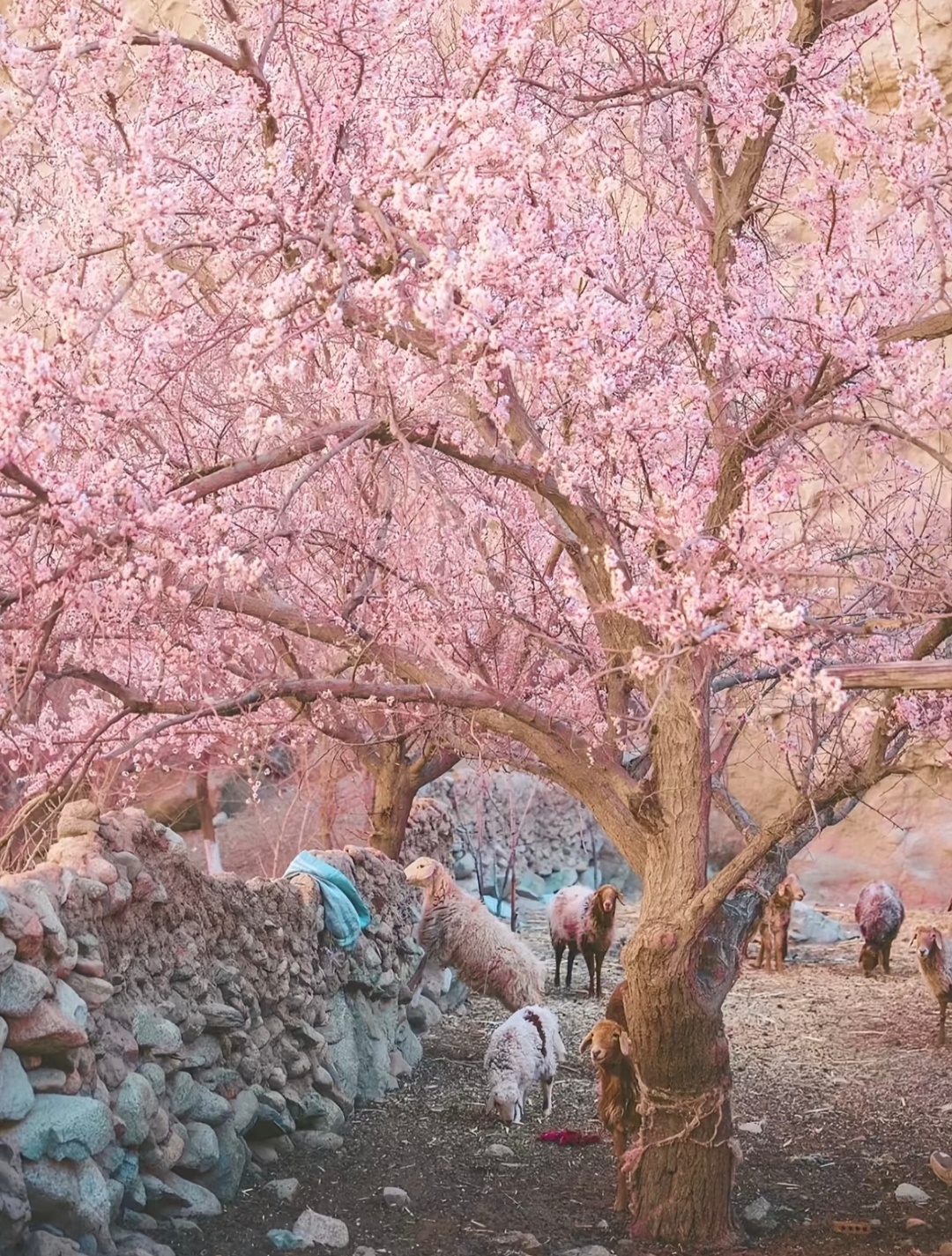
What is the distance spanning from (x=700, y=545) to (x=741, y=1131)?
388 centimetres

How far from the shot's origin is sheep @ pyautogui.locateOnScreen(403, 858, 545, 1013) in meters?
9.30

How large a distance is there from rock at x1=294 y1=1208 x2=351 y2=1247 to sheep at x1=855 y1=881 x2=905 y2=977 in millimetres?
7730

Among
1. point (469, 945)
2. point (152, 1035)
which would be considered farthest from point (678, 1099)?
point (469, 945)

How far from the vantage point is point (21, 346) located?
4320 mm

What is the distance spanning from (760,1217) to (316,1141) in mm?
2146

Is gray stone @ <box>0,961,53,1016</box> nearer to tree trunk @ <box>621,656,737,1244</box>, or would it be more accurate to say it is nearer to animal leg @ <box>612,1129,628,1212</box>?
tree trunk @ <box>621,656,737,1244</box>

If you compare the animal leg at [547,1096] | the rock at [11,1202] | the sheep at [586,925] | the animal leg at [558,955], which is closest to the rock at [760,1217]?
the animal leg at [547,1096]

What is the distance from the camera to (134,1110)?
17.7ft

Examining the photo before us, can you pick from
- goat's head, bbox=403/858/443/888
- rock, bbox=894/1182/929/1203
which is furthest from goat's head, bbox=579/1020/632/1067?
goat's head, bbox=403/858/443/888

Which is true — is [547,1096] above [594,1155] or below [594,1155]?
above

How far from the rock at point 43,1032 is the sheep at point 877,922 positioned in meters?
8.89

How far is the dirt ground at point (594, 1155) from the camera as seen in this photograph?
595 centimetres

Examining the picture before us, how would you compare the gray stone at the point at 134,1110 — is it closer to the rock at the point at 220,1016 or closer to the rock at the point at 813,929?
the rock at the point at 220,1016

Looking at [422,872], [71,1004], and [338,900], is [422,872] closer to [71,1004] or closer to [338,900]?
[338,900]
